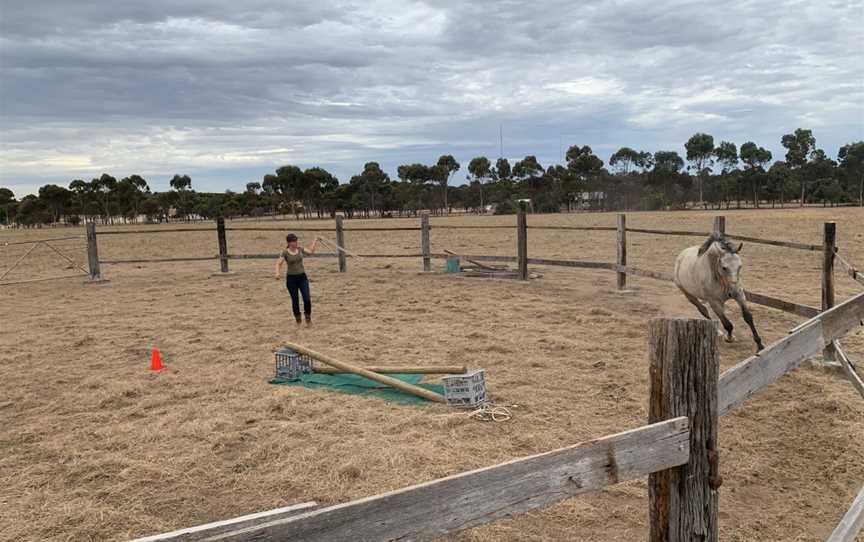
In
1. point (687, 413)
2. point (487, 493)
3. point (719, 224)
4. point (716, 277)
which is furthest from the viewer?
point (719, 224)

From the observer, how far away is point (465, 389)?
5344 millimetres

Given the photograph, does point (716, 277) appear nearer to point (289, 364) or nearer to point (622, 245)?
point (622, 245)

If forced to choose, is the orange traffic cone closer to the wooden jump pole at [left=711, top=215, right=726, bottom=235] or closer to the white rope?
the white rope

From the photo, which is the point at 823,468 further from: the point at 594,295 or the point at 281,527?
the point at 594,295

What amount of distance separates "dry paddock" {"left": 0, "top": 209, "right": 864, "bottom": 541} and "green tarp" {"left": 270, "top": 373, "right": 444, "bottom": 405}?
0.70 ft

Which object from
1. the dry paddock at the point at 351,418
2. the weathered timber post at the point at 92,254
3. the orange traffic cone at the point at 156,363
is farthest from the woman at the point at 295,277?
the weathered timber post at the point at 92,254

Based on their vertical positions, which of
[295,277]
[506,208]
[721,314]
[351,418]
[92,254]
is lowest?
[351,418]

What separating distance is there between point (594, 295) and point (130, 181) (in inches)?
3506

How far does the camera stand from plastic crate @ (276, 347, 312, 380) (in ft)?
20.9

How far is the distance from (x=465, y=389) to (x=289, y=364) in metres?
2.15

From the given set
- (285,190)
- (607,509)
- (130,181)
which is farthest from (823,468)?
(130,181)

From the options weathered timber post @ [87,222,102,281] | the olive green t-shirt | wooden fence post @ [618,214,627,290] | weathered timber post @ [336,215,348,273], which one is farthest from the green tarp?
weathered timber post @ [87,222,102,281]

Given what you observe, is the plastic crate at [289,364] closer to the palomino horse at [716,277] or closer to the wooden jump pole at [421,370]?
the wooden jump pole at [421,370]

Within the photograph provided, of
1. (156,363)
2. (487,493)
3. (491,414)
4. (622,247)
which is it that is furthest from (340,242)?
(487,493)
